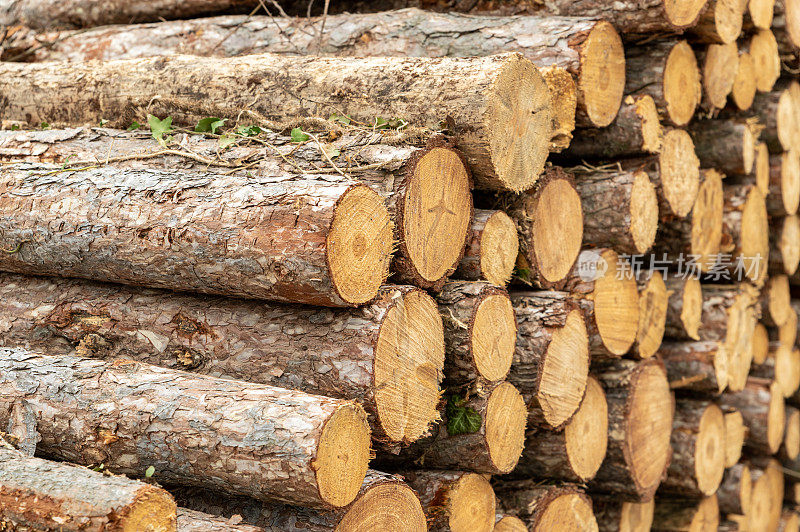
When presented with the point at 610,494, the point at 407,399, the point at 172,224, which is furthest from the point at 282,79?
the point at 610,494

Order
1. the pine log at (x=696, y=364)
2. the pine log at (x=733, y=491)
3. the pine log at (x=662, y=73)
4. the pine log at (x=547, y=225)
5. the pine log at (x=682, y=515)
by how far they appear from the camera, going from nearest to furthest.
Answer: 1. the pine log at (x=547, y=225)
2. the pine log at (x=662, y=73)
3. the pine log at (x=696, y=364)
4. the pine log at (x=682, y=515)
5. the pine log at (x=733, y=491)

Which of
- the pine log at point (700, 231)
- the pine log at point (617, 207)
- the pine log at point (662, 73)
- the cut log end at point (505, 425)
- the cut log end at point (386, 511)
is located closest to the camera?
the cut log end at point (386, 511)

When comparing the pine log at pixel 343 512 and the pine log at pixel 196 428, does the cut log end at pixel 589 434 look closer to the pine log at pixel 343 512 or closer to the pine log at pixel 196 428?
the pine log at pixel 343 512

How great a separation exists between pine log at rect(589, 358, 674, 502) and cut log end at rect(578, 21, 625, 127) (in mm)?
1282

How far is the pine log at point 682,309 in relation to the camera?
463 centimetres

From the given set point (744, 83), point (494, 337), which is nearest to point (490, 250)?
point (494, 337)

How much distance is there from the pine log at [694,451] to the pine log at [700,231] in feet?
2.67

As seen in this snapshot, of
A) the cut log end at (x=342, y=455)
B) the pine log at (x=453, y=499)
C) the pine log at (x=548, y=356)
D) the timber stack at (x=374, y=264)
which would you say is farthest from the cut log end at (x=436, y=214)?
the pine log at (x=453, y=499)

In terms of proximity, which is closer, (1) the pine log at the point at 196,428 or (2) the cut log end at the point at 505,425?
(1) the pine log at the point at 196,428

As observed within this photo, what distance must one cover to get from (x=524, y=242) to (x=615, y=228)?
0.69 meters

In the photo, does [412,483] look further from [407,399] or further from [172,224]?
[172,224]

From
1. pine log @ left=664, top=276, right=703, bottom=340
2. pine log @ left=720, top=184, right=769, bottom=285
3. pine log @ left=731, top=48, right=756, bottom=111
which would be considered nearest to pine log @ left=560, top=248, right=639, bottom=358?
pine log @ left=664, top=276, right=703, bottom=340

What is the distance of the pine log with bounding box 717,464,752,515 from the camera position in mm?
5484

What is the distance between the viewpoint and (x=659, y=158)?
4168mm
